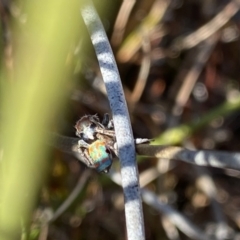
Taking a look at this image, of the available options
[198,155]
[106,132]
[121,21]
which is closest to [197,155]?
[198,155]

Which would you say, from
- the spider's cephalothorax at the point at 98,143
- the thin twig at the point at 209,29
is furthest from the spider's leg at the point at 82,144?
the thin twig at the point at 209,29

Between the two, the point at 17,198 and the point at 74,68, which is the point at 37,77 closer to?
the point at 17,198

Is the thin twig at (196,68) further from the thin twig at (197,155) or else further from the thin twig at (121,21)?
the thin twig at (197,155)

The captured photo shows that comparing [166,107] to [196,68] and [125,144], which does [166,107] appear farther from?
[125,144]

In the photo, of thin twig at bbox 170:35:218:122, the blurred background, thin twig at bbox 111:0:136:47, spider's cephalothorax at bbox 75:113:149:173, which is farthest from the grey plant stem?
thin twig at bbox 170:35:218:122

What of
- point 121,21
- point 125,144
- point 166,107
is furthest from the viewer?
point 166,107

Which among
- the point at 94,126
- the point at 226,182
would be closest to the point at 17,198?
the point at 94,126

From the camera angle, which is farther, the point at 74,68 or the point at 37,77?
the point at 74,68
